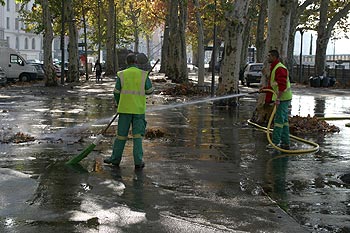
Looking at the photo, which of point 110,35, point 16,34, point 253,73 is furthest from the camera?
point 16,34

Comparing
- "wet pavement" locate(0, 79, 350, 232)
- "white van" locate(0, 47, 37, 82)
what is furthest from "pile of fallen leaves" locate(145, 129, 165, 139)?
"white van" locate(0, 47, 37, 82)

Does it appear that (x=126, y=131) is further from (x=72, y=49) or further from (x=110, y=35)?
(x=110, y=35)

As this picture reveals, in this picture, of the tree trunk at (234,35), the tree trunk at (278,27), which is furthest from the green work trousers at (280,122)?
the tree trunk at (234,35)

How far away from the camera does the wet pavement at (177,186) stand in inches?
229

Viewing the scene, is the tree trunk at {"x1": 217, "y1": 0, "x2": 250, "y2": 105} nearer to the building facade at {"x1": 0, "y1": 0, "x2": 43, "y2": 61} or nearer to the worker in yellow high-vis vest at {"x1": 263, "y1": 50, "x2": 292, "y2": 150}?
the worker in yellow high-vis vest at {"x1": 263, "y1": 50, "x2": 292, "y2": 150}

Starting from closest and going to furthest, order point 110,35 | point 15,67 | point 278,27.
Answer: point 278,27, point 15,67, point 110,35

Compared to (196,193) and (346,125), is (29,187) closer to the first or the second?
(196,193)

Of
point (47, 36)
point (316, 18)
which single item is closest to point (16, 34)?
point (316, 18)

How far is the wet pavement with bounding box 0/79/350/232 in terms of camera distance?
5816mm

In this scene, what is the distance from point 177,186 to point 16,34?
98584 millimetres

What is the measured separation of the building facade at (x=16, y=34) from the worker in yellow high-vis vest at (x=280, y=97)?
85.9 meters

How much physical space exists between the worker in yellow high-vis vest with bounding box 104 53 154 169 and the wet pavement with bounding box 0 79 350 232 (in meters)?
0.29

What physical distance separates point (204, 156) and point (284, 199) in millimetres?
3173

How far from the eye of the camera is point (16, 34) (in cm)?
10106
